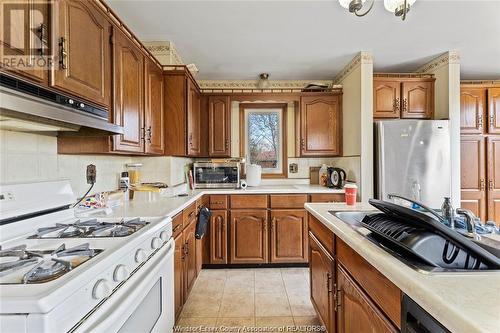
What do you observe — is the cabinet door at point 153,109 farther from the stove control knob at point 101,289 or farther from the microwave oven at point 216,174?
the stove control knob at point 101,289

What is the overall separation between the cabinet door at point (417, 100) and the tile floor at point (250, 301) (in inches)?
87.2

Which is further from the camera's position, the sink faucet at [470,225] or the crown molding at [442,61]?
the crown molding at [442,61]

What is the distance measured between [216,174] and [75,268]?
7.73 feet

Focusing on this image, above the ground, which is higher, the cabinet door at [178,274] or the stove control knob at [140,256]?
the stove control knob at [140,256]

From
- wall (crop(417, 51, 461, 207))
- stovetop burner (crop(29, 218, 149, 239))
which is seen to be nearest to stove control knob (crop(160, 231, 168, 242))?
stovetop burner (crop(29, 218, 149, 239))

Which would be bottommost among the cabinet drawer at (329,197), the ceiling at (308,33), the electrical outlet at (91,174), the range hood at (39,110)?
the cabinet drawer at (329,197)

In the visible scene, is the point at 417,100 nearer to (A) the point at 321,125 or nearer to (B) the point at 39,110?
(A) the point at 321,125

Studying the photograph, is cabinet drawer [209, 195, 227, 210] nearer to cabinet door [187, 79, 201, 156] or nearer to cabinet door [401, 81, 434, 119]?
cabinet door [187, 79, 201, 156]

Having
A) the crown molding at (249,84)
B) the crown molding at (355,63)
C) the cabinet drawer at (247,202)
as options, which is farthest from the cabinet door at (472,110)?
the cabinet drawer at (247,202)

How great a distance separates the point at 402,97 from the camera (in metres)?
2.85

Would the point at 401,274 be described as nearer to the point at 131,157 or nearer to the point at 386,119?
the point at 131,157

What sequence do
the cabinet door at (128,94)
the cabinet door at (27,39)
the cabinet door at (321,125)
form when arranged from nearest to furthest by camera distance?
the cabinet door at (27,39) → the cabinet door at (128,94) → the cabinet door at (321,125)

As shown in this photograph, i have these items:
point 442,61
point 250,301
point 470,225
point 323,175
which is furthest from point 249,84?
point 470,225

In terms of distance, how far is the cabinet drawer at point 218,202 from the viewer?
284 centimetres
